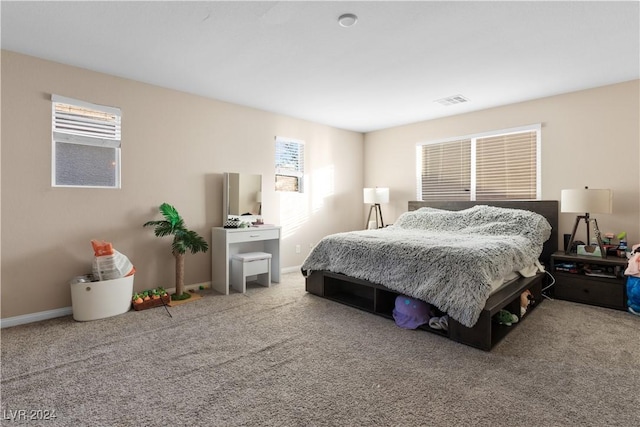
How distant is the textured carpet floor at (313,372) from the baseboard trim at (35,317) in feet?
0.38

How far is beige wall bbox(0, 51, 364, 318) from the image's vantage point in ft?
9.42

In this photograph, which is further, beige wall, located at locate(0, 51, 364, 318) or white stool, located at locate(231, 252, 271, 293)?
white stool, located at locate(231, 252, 271, 293)

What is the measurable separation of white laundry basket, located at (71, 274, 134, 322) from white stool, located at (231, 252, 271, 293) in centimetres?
121

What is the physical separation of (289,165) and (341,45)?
251 cm

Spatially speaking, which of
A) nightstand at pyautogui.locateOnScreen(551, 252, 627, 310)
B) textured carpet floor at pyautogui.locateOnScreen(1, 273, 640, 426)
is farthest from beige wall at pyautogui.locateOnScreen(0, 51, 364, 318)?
nightstand at pyautogui.locateOnScreen(551, 252, 627, 310)

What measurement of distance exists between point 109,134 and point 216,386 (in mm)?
2879

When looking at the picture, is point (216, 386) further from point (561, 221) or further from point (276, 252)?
point (561, 221)

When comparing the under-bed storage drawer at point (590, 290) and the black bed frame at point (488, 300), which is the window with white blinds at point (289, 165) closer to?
the black bed frame at point (488, 300)

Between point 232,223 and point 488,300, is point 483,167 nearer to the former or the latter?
point 488,300

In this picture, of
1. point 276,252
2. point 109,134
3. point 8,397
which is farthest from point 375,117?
point 8,397

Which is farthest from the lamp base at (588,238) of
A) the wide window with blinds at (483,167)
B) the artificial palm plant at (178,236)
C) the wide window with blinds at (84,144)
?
the wide window with blinds at (84,144)

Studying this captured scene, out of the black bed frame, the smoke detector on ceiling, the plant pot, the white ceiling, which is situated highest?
the white ceiling

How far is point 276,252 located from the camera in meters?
4.42

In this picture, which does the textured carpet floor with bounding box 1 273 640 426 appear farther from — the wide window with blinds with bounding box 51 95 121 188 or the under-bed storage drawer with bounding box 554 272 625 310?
the wide window with blinds with bounding box 51 95 121 188
